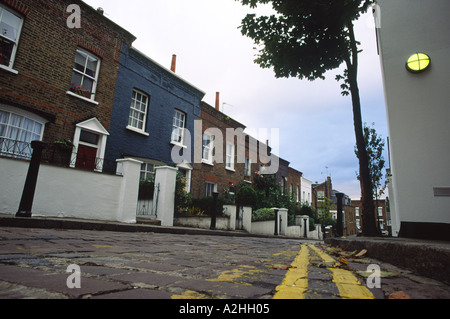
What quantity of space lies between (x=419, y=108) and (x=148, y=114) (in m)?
11.1

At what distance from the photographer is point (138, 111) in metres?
12.8

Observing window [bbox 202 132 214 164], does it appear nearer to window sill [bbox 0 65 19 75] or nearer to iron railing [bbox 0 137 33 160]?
iron railing [bbox 0 137 33 160]

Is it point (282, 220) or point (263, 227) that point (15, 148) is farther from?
point (282, 220)

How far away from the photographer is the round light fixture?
486 centimetres

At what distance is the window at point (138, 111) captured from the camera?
12.6 m

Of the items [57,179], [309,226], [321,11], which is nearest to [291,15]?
[321,11]

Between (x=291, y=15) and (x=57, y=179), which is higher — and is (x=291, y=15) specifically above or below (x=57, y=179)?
above

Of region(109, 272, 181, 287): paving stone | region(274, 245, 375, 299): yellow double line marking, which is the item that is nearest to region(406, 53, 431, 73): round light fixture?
region(274, 245, 375, 299): yellow double line marking

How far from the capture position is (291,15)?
775 centimetres

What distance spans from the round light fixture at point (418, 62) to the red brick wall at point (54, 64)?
1024 cm

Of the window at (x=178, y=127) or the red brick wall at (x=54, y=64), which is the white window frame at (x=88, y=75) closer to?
the red brick wall at (x=54, y=64)

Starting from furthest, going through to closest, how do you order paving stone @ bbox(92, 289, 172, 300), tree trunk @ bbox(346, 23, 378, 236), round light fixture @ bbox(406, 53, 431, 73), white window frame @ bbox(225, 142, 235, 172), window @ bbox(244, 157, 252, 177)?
1. window @ bbox(244, 157, 252, 177)
2. white window frame @ bbox(225, 142, 235, 172)
3. tree trunk @ bbox(346, 23, 378, 236)
4. round light fixture @ bbox(406, 53, 431, 73)
5. paving stone @ bbox(92, 289, 172, 300)

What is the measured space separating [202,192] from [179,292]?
1466 centimetres
